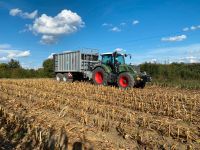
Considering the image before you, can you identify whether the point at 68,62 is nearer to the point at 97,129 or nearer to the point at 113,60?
the point at 113,60

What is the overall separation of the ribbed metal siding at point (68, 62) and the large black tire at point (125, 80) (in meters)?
4.60

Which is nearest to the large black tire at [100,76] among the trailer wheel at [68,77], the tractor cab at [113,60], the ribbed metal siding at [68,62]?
the tractor cab at [113,60]

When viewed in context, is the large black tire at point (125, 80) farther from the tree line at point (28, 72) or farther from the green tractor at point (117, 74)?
the tree line at point (28, 72)

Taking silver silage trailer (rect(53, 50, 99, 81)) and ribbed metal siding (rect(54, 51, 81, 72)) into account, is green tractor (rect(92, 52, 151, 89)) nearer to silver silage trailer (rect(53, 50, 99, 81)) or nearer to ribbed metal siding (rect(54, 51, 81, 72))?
silver silage trailer (rect(53, 50, 99, 81))

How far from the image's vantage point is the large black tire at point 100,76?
1467 centimetres

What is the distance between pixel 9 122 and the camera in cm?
608

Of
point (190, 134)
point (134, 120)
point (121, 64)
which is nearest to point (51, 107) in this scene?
point (134, 120)

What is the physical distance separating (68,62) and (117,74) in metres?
5.40

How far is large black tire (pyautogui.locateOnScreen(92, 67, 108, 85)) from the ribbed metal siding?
224 cm

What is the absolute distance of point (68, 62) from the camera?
725 inches

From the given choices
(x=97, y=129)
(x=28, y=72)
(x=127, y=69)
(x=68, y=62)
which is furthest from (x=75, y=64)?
(x=28, y=72)

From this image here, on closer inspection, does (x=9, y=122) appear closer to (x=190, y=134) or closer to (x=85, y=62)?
(x=190, y=134)

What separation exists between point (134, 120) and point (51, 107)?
303cm

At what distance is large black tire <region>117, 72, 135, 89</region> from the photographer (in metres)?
13.0
